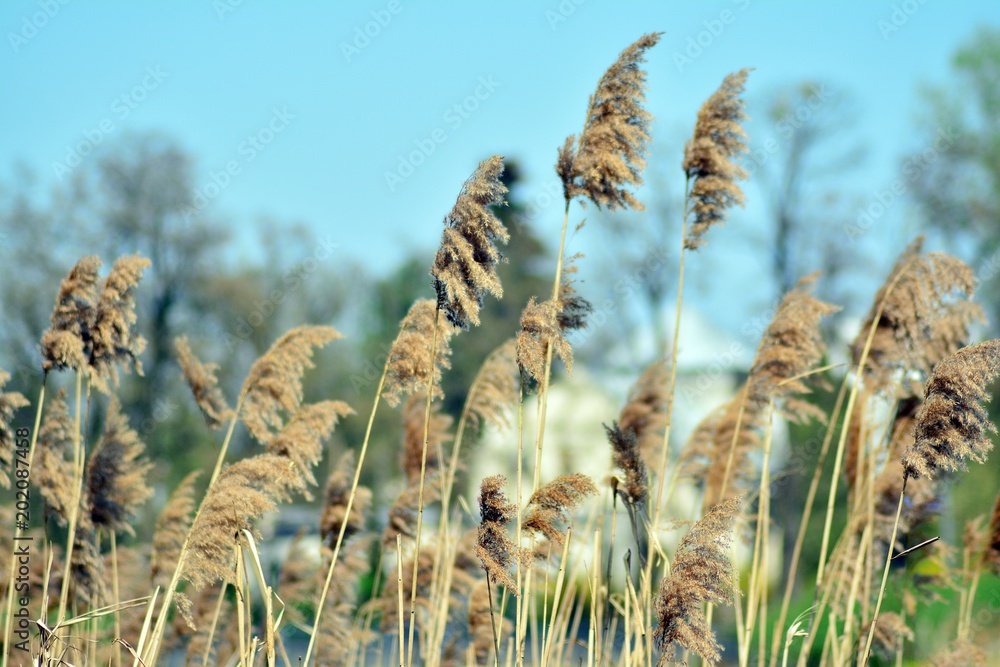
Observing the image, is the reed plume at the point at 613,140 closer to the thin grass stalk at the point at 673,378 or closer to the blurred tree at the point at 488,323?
the thin grass stalk at the point at 673,378

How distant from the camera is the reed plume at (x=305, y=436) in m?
4.57

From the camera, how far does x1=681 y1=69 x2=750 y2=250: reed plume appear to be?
14.9 ft

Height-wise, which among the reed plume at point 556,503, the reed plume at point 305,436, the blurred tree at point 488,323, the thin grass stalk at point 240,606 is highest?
the blurred tree at point 488,323

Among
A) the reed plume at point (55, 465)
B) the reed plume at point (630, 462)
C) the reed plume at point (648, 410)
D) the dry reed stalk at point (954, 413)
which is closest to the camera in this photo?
the dry reed stalk at point (954, 413)

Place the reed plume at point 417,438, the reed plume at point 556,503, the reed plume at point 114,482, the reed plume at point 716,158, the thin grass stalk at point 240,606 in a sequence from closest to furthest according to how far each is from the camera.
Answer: the reed plume at point 556,503, the thin grass stalk at point 240,606, the reed plume at point 716,158, the reed plume at point 114,482, the reed plume at point 417,438

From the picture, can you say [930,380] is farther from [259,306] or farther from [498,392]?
[259,306]

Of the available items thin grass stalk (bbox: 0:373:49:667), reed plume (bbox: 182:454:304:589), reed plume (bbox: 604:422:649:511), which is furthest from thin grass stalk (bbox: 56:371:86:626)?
reed plume (bbox: 604:422:649:511)

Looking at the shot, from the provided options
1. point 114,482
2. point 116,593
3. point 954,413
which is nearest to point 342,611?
point 116,593

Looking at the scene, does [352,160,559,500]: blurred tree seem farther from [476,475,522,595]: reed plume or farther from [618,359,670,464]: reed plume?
[476,475,522,595]: reed plume

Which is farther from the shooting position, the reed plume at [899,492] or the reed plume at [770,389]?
the reed plume at [899,492]

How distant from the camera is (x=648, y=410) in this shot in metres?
5.64

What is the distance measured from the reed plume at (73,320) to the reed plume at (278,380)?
814mm

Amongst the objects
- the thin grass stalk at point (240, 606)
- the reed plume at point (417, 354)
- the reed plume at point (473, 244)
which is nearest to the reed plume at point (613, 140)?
the reed plume at point (473, 244)

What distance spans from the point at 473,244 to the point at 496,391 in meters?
1.86
